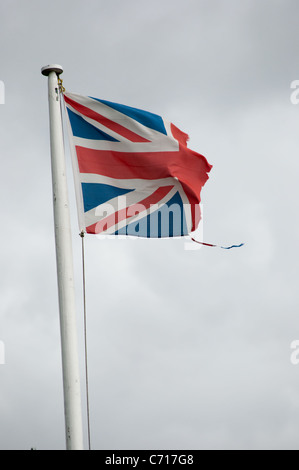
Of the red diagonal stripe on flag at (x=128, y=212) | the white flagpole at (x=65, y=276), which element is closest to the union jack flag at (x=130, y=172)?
the red diagonal stripe on flag at (x=128, y=212)

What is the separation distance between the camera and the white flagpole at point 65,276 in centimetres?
2034

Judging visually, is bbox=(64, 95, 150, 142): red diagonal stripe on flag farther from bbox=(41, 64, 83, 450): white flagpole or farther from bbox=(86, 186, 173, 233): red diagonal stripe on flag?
bbox=(86, 186, 173, 233): red diagonal stripe on flag

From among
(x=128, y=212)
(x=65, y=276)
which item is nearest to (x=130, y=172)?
(x=128, y=212)

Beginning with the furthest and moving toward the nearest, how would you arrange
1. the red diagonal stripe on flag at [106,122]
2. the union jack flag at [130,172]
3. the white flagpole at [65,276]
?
the red diagonal stripe on flag at [106,122]
the union jack flag at [130,172]
the white flagpole at [65,276]

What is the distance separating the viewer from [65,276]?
21.2 m

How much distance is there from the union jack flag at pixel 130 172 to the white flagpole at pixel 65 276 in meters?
1.17

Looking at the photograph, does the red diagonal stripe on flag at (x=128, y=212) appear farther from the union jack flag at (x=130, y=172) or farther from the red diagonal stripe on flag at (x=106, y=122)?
the red diagonal stripe on flag at (x=106, y=122)

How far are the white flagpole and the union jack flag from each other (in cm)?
117

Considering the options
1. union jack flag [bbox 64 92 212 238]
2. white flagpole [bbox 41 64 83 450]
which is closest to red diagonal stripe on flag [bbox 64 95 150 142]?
union jack flag [bbox 64 92 212 238]

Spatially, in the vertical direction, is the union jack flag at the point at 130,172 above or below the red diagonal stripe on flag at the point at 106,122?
below

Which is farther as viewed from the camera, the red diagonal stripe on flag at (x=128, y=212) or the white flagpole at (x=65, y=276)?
the red diagonal stripe on flag at (x=128, y=212)

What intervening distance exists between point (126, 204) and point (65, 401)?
5.90 metres

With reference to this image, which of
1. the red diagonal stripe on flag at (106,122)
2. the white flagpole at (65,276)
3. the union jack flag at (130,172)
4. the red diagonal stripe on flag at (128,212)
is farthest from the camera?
the red diagonal stripe on flag at (106,122)

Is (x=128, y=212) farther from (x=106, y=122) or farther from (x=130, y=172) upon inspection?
(x=106, y=122)
